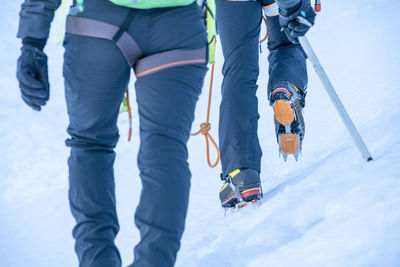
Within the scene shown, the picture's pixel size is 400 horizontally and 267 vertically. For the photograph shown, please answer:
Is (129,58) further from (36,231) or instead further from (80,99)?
(36,231)

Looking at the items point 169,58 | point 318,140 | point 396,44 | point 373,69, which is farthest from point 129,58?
point 396,44

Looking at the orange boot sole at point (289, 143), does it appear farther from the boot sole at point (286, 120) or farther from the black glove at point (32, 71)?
the black glove at point (32, 71)

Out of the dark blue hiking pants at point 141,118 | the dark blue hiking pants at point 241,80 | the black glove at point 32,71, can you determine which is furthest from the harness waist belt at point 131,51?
the dark blue hiking pants at point 241,80

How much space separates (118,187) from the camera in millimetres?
2346

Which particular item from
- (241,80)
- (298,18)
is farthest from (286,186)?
(298,18)

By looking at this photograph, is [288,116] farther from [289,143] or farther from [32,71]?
[32,71]

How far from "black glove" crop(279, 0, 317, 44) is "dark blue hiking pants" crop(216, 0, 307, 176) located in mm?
172

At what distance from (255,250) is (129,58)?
25.1 inches

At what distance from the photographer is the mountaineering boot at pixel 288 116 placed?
1506mm

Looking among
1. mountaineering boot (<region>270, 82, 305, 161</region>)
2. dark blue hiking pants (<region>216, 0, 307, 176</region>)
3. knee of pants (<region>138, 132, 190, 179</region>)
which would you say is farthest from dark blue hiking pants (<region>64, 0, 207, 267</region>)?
mountaineering boot (<region>270, 82, 305, 161</region>)

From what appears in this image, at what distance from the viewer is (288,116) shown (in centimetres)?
150

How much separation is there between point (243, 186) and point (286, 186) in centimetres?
21

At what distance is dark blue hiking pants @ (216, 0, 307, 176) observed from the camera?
4.76 ft

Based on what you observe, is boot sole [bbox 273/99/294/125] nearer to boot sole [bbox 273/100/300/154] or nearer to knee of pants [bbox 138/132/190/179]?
boot sole [bbox 273/100/300/154]
